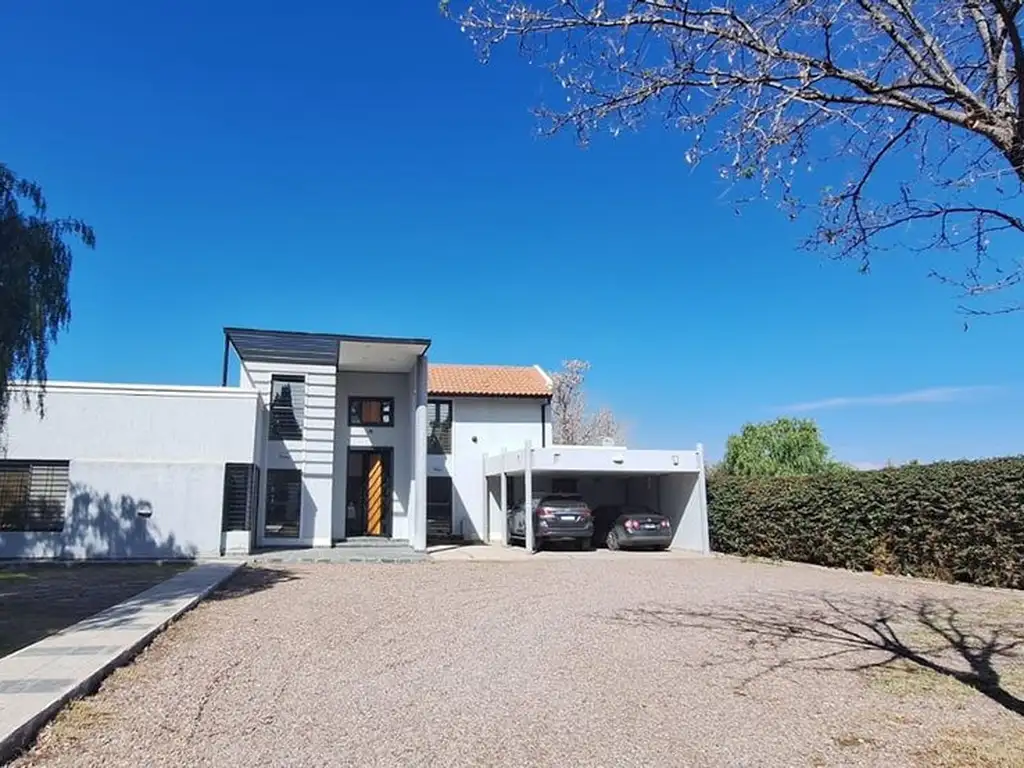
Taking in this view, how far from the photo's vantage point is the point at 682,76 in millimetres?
4785

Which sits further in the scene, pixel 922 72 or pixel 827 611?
pixel 827 611

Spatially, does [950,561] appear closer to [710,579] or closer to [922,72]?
[710,579]

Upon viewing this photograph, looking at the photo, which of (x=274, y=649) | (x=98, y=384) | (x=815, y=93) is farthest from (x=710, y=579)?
(x=98, y=384)

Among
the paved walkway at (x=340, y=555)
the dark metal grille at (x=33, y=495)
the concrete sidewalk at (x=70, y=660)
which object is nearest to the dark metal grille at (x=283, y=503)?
the paved walkway at (x=340, y=555)

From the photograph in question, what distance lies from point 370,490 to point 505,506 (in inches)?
162

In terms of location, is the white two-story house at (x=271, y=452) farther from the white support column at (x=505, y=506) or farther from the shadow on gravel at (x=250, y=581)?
the shadow on gravel at (x=250, y=581)

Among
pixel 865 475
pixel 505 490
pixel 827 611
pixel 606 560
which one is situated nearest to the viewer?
pixel 827 611

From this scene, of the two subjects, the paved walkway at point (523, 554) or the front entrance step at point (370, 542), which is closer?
the paved walkway at point (523, 554)

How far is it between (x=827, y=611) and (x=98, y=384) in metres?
15.6

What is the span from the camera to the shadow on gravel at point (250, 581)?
11.3 meters

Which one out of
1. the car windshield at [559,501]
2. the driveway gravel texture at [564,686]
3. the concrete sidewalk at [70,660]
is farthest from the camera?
the car windshield at [559,501]

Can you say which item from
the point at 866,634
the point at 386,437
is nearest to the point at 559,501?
the point at 386,437

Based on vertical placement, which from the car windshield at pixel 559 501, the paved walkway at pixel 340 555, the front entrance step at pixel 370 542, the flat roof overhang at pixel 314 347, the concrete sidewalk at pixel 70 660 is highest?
the flat roof overhang at pixel 314 347

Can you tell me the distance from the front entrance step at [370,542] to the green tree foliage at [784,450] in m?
13.1
